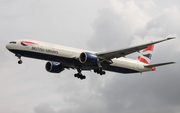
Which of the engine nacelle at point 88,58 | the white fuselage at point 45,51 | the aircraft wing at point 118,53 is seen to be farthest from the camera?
the engine nacelle at point 88,58

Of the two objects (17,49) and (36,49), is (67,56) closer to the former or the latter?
(36,49)

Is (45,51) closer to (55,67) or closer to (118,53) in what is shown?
(55,67)

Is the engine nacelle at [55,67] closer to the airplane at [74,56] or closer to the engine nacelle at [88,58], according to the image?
the airplane at [74,56]

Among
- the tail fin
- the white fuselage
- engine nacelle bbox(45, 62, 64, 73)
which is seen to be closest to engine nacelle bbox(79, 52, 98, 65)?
the white fuselage

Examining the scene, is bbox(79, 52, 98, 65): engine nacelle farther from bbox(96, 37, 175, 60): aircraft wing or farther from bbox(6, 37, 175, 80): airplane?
bbox(96, 37, 175, 60): aircraft wing

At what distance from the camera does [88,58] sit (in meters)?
42.2

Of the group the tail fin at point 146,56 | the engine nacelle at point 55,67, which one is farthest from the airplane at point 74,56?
the tail fin at point 146,56

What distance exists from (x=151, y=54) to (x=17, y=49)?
2967cm

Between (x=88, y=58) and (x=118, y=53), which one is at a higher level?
(x=118, y=53)

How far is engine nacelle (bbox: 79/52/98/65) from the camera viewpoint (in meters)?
42.2

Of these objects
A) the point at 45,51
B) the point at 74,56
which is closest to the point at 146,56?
the point at 74,56

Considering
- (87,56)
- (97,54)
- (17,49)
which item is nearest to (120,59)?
(97,54)

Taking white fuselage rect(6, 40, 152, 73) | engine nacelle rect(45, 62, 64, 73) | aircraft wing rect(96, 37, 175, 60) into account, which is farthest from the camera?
engine nacelle rect(45, 62, 64, 73)

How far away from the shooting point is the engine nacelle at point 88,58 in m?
42.2
